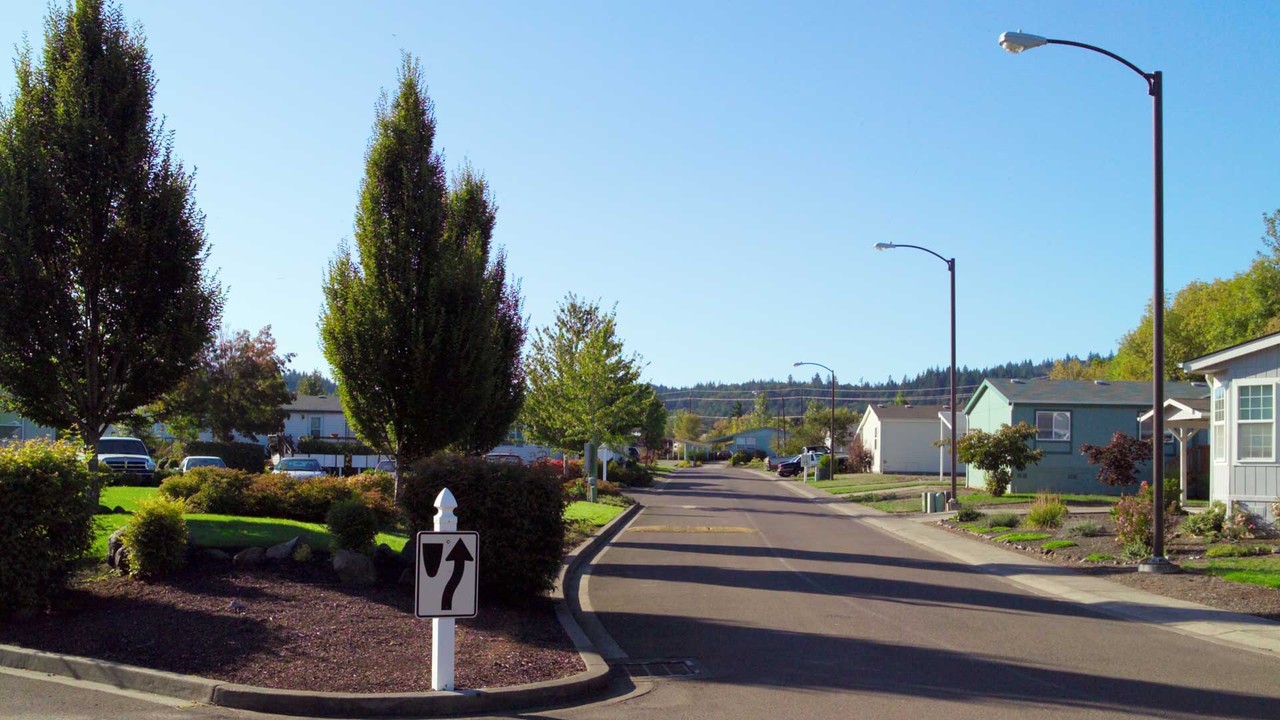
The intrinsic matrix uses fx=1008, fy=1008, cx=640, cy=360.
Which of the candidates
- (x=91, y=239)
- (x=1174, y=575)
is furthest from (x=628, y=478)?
(x=91, y=239)

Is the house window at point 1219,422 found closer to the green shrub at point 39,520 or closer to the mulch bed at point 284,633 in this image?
the mulch bed at point 284,633

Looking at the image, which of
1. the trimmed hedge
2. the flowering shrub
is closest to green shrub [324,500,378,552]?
the trimmed hedge

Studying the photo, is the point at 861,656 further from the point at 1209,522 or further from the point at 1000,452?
the point at 1000,452

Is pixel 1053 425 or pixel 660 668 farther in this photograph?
pixel 1053 425

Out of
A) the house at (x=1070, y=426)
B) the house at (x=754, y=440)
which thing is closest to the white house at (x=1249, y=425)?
the house at (x=1070, y=426)

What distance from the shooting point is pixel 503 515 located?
1100cm

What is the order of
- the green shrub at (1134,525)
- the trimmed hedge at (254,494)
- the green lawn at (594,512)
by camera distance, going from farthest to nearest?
the green lawn at (594,512) < the green shrub at (1134,525) < the trimmed hedge at (254,494)

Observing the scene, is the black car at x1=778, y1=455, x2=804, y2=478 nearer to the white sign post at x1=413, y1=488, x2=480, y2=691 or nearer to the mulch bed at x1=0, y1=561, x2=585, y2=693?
the mulch bed at x1=0, y1=561, x2=585, y2=693

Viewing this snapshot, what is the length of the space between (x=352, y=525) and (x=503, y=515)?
194cm

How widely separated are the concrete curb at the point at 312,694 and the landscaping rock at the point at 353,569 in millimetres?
3324

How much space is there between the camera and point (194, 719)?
22.7 ft

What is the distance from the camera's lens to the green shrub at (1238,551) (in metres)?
16.8

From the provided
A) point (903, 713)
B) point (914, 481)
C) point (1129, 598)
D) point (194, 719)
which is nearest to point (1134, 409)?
point (914, 481)

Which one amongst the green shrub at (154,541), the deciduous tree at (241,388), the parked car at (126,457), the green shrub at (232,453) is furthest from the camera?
the deciduous tree at (241,388)
